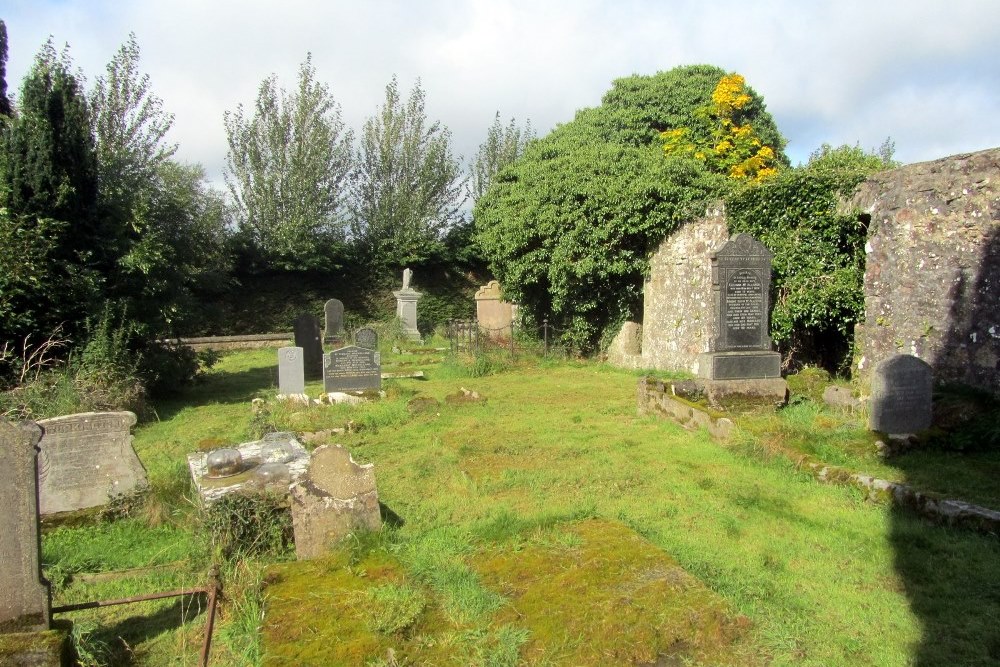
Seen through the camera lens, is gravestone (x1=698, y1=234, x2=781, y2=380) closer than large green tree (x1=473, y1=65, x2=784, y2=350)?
Yes

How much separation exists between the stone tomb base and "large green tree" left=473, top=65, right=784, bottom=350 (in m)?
4.69

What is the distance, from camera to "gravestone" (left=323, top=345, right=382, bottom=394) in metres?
10.7

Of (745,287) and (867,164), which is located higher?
(867,164)

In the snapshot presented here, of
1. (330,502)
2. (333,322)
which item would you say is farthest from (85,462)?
(333,322)

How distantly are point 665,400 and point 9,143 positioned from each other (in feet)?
33.2

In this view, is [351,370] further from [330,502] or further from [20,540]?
[20,540]

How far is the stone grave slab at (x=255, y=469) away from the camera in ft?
16.1

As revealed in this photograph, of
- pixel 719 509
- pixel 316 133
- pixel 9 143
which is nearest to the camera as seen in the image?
pixel 719 509

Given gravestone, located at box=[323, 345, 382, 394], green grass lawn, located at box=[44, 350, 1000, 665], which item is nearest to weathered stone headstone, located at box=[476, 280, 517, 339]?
gravestone, located at box=[323, 345, 382, 394]

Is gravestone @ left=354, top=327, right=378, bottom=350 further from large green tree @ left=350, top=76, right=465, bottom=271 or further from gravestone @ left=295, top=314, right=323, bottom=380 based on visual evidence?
large green tree @ left=350, top=76, right=465, bottom=271

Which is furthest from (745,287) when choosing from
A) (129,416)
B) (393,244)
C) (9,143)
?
(393,244)

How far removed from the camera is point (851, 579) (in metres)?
4.13

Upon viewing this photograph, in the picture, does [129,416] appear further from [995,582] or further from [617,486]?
[995,582]

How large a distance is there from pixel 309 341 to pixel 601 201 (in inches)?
279
